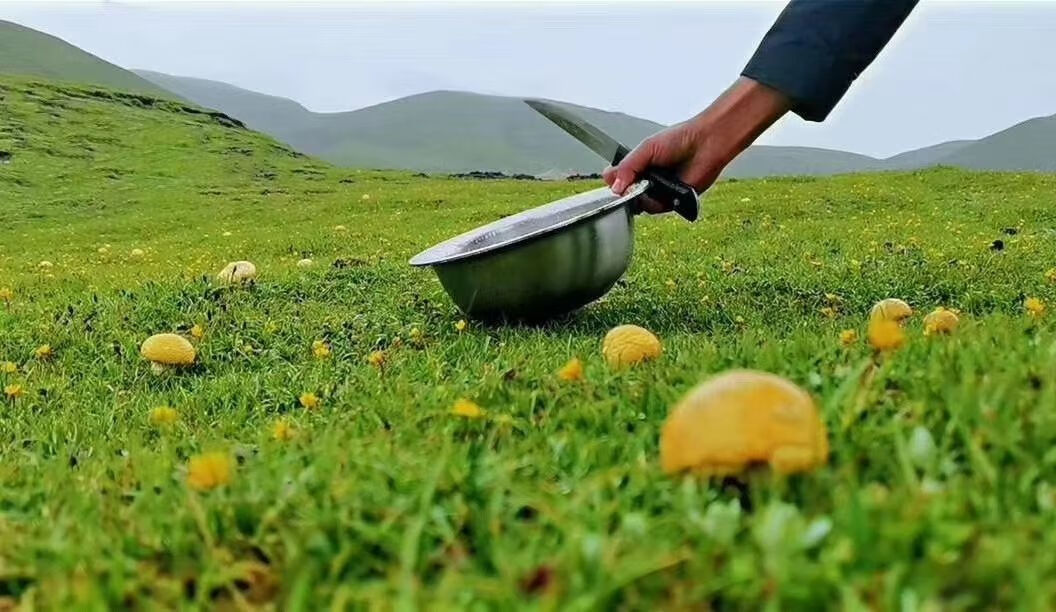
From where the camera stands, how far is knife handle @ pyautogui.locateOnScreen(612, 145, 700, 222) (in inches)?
166

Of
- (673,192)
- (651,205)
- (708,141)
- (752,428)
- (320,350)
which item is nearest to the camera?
(752,428)

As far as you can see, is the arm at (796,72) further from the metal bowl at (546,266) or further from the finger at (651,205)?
the metal bowl at (546,266)

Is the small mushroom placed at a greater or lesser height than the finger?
lesser

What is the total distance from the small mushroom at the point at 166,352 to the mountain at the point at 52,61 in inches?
4400

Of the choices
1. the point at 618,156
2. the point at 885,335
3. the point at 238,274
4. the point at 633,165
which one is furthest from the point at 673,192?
the point at 238,274

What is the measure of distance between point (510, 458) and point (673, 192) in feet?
8.59

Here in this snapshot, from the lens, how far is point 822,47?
346 cm

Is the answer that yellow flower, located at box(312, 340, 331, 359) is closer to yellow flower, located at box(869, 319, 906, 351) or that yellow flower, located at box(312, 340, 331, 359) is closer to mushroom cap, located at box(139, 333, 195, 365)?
mushroom cap, located at box(139, 333, 195, 365)

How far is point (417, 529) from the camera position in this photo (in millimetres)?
1431

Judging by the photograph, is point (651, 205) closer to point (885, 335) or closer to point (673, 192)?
point (673, 192)

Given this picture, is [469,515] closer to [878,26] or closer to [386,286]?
[878,26]

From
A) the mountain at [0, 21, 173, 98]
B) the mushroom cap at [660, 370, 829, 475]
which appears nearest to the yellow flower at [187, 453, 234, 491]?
the mushroom cap at [660, 370, 829, 475]

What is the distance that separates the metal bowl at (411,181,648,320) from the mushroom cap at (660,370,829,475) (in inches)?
118

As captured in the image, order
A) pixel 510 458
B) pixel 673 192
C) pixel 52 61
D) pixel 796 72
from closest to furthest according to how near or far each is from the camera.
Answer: pixel 510 458, pixel 796 72, pixel 673 192, pixel 52 61
